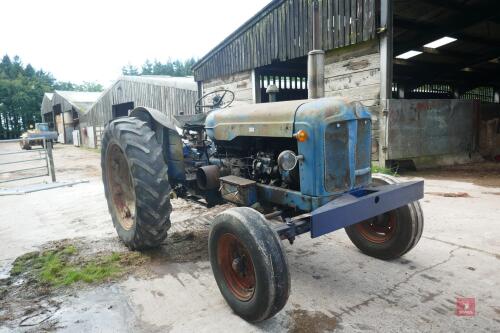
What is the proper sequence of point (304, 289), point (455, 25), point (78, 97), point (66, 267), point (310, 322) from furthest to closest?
1. point (78, 97)
2. point (455, 25)
3. point (66, 267)
4. point (304, 289)
5. point (310, 322)

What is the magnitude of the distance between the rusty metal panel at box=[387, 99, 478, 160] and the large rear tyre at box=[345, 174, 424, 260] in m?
4.22

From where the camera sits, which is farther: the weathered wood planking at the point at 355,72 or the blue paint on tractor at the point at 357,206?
the weathered wood planking at the point at 355,72

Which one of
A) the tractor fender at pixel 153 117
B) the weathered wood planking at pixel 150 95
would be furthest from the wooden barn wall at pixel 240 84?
the tractor fender at pixel 153 117

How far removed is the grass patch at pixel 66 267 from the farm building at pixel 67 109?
2521 centimetres

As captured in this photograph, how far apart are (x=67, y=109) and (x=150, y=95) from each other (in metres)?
17.1

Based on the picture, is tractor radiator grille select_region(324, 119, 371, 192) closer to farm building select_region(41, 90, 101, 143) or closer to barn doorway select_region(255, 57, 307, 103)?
barn doorway select_region(255, 57, 307, 103)

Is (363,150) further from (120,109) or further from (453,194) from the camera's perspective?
(120,109)

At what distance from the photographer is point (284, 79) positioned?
Answer: 12914 millimetres

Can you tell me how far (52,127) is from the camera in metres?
→ 34.7

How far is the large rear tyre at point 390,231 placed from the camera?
9.55 feet

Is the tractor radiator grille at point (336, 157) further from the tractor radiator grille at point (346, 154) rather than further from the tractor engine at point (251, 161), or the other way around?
the tractor engine at point (251, 161)

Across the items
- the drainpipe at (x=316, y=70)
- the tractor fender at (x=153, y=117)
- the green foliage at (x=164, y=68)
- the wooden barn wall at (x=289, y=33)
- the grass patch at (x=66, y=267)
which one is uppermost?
the green foliage at (x=164, y=68)

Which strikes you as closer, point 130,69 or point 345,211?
point 345,211

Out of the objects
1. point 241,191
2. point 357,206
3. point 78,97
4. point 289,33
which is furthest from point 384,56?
point 78,97
